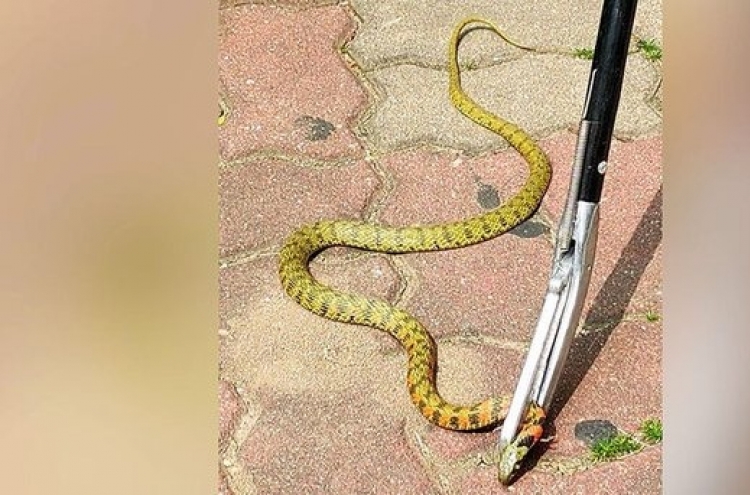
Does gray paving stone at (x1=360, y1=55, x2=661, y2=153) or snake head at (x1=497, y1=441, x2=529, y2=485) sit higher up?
gray paving stone at (x1=360, y1=55, x2=661, y2=153)

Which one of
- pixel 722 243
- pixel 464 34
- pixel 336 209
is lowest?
pixel 336 209

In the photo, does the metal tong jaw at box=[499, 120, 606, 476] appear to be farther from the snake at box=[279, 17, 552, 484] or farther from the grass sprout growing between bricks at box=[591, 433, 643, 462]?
the grass sprout growing between bricks at box=[591, 433, 643, 462]

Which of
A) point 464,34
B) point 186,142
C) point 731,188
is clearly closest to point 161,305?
point 186,142

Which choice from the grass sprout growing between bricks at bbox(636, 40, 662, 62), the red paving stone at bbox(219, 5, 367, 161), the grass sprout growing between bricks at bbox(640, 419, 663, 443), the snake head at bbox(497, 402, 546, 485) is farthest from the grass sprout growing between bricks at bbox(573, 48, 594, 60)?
the snake head at bbox(497, 402, 546, 485)

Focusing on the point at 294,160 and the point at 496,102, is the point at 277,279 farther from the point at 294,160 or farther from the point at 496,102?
the point at 496,102

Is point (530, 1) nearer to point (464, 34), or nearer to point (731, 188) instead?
point (464, 34)

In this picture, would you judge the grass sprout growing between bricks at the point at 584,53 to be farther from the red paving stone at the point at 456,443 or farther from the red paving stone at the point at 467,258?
the red paving stone at the point at 456,443
